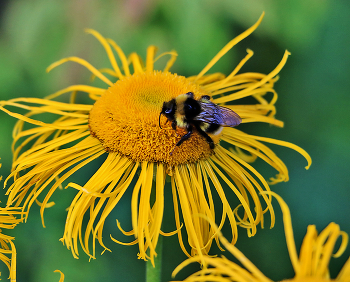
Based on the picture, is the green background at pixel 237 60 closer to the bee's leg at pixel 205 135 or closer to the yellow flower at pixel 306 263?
the bee's leg at pixel 205 135

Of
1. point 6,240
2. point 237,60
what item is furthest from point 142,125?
point 237,60

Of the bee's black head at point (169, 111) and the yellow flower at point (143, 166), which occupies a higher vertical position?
the bee's black head at point (169, 111)

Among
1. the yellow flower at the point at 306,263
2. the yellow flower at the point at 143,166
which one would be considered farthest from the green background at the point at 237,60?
the yellow flower at the point at 306,263

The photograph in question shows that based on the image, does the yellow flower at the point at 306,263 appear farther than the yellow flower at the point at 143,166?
No

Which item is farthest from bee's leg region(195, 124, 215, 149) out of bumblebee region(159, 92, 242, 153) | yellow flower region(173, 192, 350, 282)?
yellow flower region(173, 192, 350, 282)

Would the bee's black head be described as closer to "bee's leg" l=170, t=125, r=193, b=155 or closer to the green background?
"bee's leg" l=170, t=125, r=193, b=155

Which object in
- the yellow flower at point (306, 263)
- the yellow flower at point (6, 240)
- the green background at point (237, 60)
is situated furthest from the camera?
the green background at point (237, 60)

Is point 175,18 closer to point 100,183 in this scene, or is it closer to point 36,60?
point 36,60

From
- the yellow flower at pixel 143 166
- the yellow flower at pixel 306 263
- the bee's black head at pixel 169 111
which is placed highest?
the bee's black head at pixel 169 111
